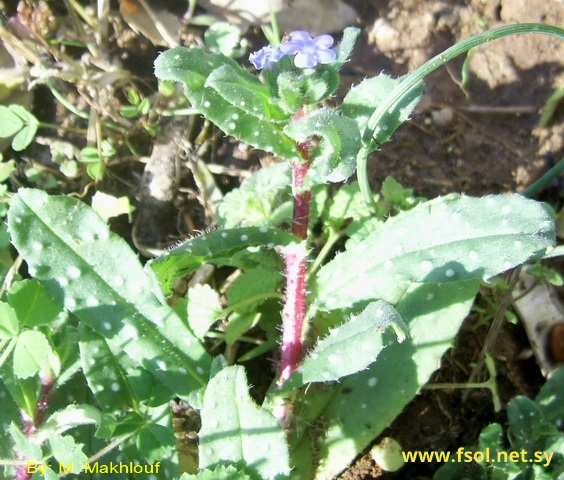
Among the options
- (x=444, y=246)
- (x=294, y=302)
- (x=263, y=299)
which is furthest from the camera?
(x=263, y=299)

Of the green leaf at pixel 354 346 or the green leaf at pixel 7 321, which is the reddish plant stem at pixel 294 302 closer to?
the green leaf at pixel 354 346

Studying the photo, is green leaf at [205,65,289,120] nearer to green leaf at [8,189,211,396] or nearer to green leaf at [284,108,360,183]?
green leaf at [284,108,360,183]

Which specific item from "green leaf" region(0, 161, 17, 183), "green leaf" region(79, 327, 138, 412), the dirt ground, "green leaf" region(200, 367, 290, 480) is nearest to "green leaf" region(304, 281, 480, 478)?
"green leaf" region(200, 367, 290, 480)

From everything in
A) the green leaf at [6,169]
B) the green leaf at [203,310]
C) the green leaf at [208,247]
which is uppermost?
the green leaf at [6,169]

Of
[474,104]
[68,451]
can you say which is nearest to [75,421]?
[68,451]

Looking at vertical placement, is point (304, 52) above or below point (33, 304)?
above

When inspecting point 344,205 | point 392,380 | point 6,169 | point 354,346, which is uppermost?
point 6,169

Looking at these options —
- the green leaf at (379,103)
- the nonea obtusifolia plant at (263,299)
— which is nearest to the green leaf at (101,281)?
the nonea obtusifolia plant at (263,299)

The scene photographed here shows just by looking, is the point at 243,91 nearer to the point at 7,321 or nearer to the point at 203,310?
the point at 203,310
